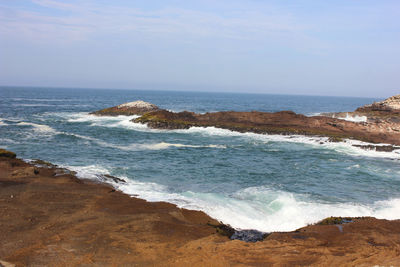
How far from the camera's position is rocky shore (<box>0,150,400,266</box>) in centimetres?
866

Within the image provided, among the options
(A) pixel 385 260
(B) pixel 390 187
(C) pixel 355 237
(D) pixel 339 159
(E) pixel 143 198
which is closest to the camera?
(A) pixel 385 260

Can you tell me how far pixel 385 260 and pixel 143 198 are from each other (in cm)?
1002

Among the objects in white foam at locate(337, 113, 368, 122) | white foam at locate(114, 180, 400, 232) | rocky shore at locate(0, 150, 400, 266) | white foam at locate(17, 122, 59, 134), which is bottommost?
white foam at locate(114, 180, 400, 232)

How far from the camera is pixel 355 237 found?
10.7m

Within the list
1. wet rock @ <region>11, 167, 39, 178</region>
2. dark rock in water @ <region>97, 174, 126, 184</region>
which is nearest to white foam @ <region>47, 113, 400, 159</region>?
dark rock in water @ <region>97, 174, 126, 184</region>

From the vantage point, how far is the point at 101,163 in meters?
22.4

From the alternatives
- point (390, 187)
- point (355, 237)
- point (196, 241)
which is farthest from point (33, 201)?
point (390, 187)

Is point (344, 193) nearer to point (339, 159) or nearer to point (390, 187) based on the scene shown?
point (390, 187)

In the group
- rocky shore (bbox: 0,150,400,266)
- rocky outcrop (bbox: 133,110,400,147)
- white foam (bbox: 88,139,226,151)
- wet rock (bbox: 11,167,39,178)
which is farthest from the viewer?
rocky outcrop (bbox: 133,110,400,147)

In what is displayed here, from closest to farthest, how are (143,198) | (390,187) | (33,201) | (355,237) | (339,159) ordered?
(355,237) < (33,201) < (143,198) < (390,187) < (339,159)

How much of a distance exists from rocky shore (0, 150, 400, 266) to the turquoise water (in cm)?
168

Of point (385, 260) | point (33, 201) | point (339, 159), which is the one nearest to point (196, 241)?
point (385, 260)

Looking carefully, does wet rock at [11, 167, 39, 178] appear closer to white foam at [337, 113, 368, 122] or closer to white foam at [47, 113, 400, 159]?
white foam at [47, 113, 400, 159]

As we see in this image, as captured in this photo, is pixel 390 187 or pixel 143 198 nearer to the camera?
pixel 143 198
